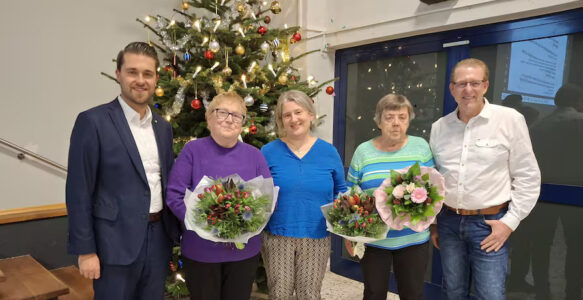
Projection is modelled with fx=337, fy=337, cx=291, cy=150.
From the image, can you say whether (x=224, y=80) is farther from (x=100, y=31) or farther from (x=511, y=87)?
(x=511, y=87)

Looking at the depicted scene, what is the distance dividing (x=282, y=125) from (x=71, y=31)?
258 cm

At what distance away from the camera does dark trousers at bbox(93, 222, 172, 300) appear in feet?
4.87

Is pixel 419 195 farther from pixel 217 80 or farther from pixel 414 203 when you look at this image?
pixel 217 80

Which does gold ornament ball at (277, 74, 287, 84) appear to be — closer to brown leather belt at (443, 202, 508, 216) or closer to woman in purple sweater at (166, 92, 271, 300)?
→ woman in purple sweater at (166, 92, 271, 300)

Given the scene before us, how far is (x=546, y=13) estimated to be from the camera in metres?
2.39

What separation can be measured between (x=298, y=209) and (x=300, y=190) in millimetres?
99

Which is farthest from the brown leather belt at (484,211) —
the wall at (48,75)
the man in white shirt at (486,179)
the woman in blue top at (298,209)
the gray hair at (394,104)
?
the wall at (48,75)

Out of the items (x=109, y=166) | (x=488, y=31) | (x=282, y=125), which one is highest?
(x=488, y=31)

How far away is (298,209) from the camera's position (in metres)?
1.75

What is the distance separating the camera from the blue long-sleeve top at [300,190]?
175 cm

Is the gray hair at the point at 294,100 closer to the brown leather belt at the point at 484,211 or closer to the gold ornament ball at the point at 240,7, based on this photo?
the brown leather belt at the point at 484,211

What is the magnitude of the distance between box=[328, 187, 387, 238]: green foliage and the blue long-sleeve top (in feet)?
0.45

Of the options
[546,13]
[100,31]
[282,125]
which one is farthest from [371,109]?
[100,31]

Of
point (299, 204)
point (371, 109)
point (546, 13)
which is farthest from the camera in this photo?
point (371, 109)
